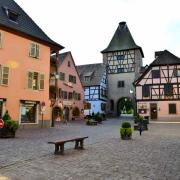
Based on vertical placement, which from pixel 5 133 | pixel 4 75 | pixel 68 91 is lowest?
pixel 5 133

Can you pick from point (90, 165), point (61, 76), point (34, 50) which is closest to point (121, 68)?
point (61, 76)

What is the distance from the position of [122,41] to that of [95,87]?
13297mm

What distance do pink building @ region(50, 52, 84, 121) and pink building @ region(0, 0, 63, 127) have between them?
13.1 m

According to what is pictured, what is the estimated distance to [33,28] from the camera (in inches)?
1075

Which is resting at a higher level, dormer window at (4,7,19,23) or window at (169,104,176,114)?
dormer window at (4,7,19,23)

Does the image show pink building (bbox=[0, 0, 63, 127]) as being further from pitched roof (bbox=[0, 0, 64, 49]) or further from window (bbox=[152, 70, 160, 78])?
window (bbox=[152, 70, 160, 78])

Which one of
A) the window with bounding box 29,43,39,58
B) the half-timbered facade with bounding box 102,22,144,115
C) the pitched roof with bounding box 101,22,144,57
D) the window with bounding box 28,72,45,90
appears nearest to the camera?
the window with bounding box 28,72,45,90

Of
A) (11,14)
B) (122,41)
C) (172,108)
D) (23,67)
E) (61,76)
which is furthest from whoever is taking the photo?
(122,41)

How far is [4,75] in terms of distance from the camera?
2291 cm

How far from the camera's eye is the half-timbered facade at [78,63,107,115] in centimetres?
5428

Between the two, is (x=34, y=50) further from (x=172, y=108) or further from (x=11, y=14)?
(x=172, y=108)

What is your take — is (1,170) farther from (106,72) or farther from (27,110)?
(106,72)

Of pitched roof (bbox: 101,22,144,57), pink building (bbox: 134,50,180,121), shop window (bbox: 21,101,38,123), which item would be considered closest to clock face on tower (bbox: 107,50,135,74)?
Result: pitched roof (bbox: 101,22,144,57)

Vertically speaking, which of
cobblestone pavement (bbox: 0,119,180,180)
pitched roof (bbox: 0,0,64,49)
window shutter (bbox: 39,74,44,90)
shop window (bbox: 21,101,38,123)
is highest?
pitched roof (bbox: 0,0,64,49)
